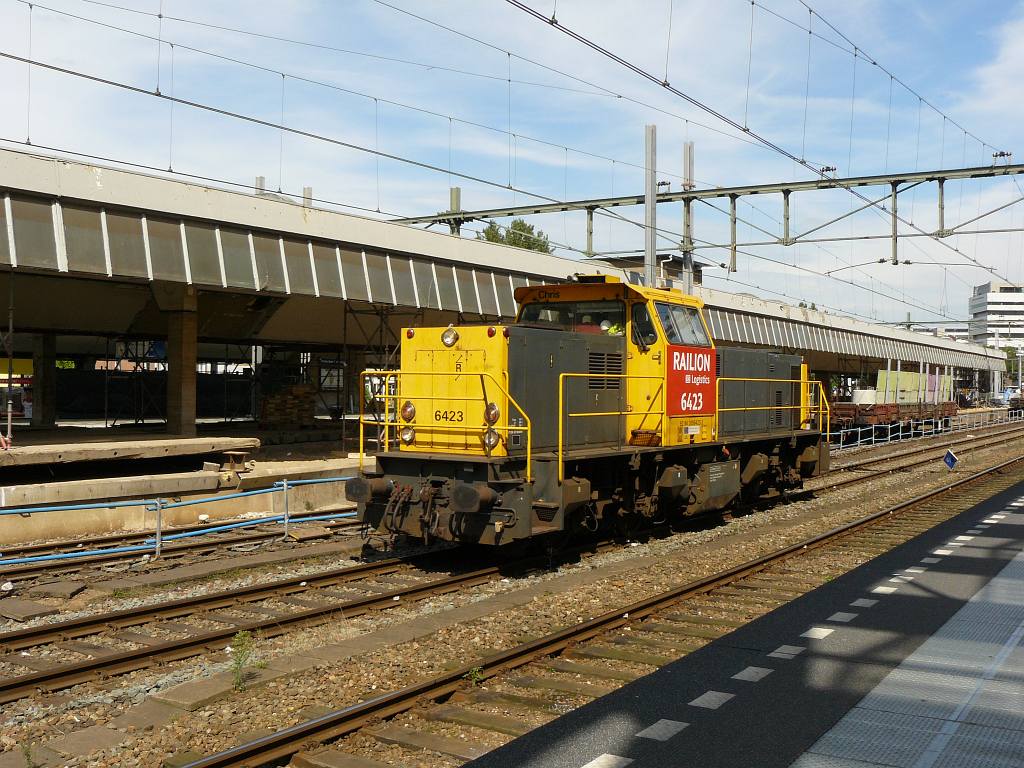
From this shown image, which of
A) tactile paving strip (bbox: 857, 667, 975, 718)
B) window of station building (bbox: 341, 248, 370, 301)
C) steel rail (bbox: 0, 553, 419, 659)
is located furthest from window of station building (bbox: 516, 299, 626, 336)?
window of station building (bbox: 341, 248, 370, 301)

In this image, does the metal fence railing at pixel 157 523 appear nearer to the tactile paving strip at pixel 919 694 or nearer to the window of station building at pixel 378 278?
the window of station building at pixel 378 278

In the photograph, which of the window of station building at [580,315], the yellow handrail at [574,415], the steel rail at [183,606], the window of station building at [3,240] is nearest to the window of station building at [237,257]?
the window of station building at [3,240]

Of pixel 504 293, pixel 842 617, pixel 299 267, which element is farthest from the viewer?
pixel 504 293

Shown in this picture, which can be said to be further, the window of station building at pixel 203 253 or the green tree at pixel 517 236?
the green tree at pixel 517 236

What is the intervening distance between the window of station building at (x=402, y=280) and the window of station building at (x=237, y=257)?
3563mm

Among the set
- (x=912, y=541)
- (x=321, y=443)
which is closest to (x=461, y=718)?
(x=912, y=541)

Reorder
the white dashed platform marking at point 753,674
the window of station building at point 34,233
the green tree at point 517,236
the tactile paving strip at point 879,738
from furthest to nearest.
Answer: the green tree at point 517,236, the window of station building at point 34,233, the white dashed platform marking at point 753,674, the tactile paving strip at point 879,738

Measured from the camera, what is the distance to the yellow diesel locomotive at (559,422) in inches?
368

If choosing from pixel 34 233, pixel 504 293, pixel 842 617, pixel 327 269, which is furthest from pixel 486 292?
pixel 842 617

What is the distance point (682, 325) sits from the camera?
12117 millimetres

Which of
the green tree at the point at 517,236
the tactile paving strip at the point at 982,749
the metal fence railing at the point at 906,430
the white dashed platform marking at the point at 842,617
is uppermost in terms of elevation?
the green tree at the point at 517,236

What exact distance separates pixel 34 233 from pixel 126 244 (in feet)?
4.87

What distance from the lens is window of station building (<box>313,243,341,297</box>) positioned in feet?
56.5

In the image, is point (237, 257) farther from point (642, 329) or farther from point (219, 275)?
point (642, 329)
